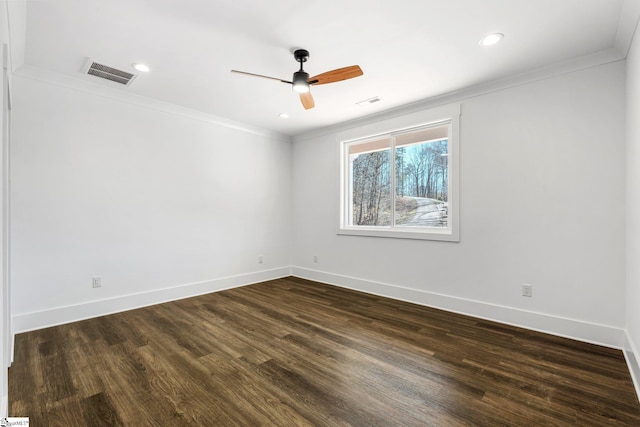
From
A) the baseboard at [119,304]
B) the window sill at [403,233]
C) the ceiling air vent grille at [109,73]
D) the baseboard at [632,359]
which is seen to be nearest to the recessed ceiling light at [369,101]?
the window sill at [403,233]

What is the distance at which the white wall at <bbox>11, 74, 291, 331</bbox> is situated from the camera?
115 inches

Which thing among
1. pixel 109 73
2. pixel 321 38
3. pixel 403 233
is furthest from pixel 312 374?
pixel 109 73

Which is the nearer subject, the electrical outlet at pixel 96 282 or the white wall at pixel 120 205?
the white wall at pixel 120 205

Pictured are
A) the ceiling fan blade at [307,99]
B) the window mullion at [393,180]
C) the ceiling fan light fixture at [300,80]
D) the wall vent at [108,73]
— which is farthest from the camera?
the window mullion at [393,180]

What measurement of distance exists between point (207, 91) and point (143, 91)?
0.77m

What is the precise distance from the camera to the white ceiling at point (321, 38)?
2.05 m

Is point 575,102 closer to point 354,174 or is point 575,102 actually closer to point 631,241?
point 631,241

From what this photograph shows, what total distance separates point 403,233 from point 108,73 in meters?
3.86

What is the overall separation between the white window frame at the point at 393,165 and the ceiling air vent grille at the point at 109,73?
2904 mm

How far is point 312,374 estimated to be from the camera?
2146mm

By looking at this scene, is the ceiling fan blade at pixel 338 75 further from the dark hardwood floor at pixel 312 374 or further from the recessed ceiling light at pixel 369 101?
the dark hardwood floor at pixel 312 374

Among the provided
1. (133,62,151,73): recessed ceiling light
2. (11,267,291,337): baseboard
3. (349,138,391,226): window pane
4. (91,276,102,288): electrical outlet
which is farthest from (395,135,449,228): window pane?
(91,276,102,288): electrical outlet

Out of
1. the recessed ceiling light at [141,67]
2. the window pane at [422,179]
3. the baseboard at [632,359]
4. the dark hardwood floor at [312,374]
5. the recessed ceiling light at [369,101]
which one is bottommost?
the dark hardwood floor at [312,374]

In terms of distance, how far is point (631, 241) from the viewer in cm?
229
